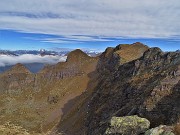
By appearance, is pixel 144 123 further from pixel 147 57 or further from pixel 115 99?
pixel 147 57

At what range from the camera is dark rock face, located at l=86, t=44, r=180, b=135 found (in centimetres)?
3326

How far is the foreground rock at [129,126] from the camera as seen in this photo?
1053 inches

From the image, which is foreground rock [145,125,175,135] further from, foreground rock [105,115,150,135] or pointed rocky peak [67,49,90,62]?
pointed rocky peak [67,49,90,62]

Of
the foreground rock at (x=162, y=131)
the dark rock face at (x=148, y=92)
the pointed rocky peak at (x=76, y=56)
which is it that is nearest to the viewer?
the foreground rock at (x=162, y=131)

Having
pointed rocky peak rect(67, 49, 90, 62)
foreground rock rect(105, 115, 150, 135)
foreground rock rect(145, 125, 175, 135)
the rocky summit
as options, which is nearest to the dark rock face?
the rocky summit

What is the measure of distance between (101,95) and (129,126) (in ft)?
158

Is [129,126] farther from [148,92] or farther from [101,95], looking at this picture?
[101,95]

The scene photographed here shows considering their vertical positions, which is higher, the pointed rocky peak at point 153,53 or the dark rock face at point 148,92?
the pointed rocky peak at point 153,53

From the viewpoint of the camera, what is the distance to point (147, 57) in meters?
70.7

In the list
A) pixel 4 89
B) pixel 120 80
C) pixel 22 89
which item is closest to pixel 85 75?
pixel 22 89

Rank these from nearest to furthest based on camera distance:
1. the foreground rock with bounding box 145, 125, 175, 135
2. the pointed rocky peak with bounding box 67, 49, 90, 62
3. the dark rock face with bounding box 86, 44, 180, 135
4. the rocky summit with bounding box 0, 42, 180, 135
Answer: the foreground rock with bounding box 145, 125, 175, 135
the rocky summit with bounding box 0, 42, 180, 135
the dark rock face with bounding box 86, 44, 180, 135
the pointed rocky peak with bounding box 67, 49, 90, 62

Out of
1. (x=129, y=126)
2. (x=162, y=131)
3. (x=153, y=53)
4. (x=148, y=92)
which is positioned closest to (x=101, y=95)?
(x=153, y=53)

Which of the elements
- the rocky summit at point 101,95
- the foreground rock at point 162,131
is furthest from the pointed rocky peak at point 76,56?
the foreground rock at point 162,131

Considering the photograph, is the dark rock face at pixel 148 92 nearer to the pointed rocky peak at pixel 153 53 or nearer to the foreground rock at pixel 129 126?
the pointed rocky peak at pixel 153 53
